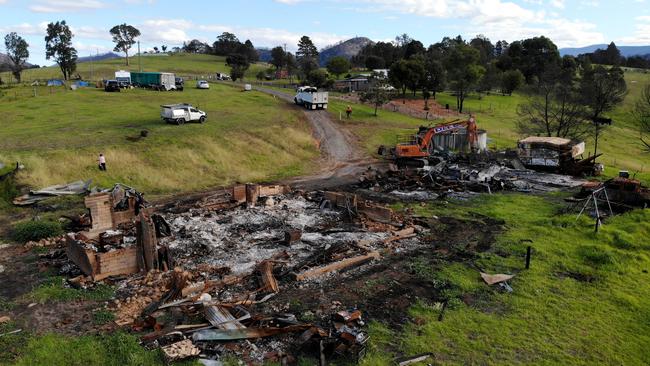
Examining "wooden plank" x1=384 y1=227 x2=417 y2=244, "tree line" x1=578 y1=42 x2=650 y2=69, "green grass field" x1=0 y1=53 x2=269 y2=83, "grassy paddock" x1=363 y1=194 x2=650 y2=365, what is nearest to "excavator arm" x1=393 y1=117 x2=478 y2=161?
"grassy paddock" x1=363 y1=194 x2=650 y2=365

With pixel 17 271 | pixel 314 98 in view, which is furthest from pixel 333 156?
pixel 17 271

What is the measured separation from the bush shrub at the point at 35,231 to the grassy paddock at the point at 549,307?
13.6 m

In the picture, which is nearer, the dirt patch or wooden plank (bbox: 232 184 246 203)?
the dirt patch

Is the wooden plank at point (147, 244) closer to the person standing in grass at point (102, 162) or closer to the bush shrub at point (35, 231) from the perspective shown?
the bush shrub at point (35, 231)

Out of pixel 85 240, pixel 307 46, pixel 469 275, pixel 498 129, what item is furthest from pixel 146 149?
pixel 307 46

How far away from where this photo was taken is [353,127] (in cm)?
4372

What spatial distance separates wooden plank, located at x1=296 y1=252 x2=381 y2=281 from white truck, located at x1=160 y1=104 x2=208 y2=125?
24427 millimetres

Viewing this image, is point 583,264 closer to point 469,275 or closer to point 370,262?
point 469,275

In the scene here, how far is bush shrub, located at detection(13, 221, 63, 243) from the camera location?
17.7 metres

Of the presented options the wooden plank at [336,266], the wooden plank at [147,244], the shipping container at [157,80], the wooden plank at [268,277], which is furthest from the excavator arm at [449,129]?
the shipping container at [157,80]

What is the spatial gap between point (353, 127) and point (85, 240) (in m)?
30.1

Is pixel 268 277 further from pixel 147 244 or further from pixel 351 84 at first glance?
pixel 351 84

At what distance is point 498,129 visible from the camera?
→ 54531 mm

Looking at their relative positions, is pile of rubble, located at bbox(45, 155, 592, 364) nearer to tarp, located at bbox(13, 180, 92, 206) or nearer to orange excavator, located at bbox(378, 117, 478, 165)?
tarp, located at bbox(13, 180, 92, 206)
